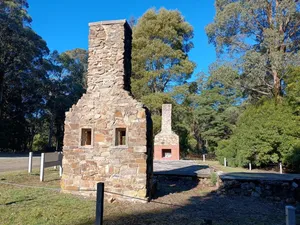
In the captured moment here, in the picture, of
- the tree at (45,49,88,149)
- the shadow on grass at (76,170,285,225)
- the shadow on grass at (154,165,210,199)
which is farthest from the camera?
the tree at (45,49,88,149)

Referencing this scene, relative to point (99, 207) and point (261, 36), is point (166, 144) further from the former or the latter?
point (99, 207)

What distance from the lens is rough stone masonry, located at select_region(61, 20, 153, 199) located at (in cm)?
665

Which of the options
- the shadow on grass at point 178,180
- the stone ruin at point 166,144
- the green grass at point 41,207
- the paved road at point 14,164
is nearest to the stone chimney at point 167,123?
the stone ruin at point 166,144

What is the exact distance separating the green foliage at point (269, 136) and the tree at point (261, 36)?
6.41 feet

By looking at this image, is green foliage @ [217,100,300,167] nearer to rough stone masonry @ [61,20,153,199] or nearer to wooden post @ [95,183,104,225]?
rough stone masonry @ [61,20,153,199]

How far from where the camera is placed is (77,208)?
5.58 m

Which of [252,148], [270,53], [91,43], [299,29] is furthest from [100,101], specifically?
[299,29]

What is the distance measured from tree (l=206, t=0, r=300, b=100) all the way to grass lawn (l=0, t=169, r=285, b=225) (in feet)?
38.8

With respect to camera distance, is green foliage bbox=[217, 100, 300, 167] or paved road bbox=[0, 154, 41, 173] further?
green foliage bbox=[217, 100, 300, 167]

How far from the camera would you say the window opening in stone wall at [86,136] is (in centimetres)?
716

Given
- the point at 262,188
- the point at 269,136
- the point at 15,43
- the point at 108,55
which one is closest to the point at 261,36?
the point at 269,136

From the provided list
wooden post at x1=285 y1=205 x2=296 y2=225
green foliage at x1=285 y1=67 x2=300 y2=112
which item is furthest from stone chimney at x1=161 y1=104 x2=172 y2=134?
wooden post at x1=285 y1=205 x2=296 y2=225

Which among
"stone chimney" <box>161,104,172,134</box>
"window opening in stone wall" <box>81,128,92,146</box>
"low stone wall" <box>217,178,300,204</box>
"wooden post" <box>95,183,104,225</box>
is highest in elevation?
"stone chimney" <box>161,104,172,134</box>

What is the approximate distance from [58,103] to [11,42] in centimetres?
767
